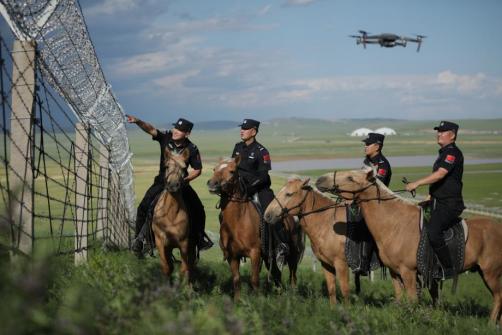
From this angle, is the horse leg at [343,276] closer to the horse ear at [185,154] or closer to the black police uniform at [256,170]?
the black police uniform at [256,170]

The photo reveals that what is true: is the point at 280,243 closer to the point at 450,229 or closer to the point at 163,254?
the point at 163,254

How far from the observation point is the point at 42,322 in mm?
3131

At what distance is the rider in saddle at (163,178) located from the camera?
1065cm

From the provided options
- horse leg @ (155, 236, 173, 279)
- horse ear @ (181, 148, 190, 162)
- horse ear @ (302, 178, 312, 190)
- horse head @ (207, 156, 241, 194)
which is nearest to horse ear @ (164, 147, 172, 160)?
horse ear @ (181, 148, 190, 162)

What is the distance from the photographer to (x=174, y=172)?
9688mm

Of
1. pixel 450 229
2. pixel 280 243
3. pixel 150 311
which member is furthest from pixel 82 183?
pixel 150 311

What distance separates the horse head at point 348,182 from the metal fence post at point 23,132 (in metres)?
4.76

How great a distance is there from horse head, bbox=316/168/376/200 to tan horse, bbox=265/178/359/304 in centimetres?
69

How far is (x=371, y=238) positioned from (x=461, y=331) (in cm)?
333

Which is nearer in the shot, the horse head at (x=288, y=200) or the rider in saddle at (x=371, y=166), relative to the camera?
the horse head at (x=288, y=200)

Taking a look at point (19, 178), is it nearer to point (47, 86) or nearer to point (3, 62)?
point (3, 62)

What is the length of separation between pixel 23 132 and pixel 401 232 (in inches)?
229

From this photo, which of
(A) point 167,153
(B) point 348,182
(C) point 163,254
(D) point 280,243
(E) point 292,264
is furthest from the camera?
(E) point 292,264

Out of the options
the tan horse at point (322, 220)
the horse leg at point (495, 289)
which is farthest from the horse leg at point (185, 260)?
the horse leg at point (495, 289)
